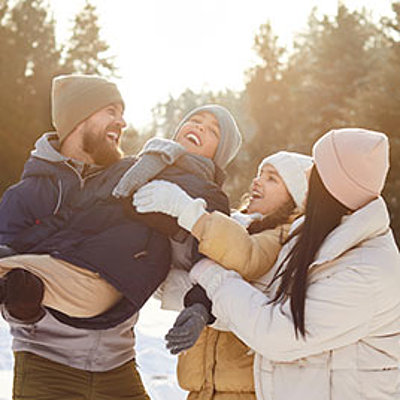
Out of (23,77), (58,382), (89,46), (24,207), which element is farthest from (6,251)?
(89,46)

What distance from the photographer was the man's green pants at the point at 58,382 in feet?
8.76

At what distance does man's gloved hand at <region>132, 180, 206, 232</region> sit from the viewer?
241 cm

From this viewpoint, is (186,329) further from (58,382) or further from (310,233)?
(58,382)

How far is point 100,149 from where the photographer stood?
112 inches

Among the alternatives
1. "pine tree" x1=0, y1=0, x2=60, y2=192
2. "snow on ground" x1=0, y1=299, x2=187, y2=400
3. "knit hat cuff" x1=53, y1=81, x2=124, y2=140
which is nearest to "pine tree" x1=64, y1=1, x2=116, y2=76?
"pine tree" x1=0, y1=0, x2=60, y2=192

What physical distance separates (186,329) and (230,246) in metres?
0.35

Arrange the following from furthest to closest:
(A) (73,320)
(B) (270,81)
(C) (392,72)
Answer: (B) (270,81), (C) (392,72), (A) (73,320)

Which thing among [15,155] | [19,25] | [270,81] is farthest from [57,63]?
[270,81]

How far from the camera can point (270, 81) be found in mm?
28312

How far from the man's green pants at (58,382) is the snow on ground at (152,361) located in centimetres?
218

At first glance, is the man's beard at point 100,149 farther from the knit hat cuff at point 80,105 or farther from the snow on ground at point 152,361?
the snow on ground at point 152,361

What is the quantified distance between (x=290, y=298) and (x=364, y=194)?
0.43 meters

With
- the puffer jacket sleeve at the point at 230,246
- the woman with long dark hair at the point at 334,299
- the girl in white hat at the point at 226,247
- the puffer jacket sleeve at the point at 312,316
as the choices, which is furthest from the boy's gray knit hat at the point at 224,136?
the puffer jacket sleeve at the point at 312,316

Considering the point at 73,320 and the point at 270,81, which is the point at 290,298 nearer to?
the point at 73,320
